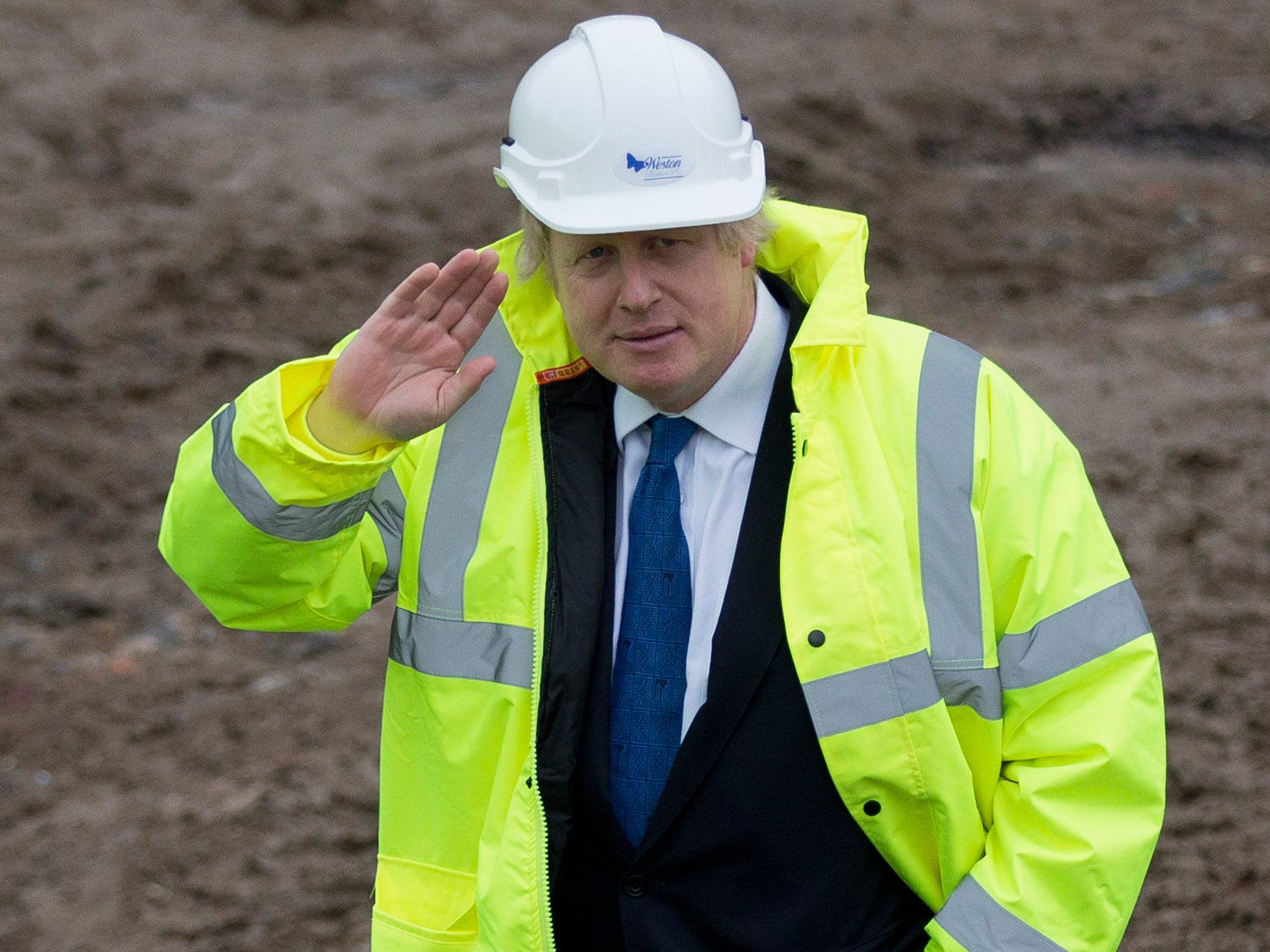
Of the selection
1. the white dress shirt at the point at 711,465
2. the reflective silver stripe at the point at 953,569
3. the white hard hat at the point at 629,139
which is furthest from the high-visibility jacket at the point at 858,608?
the white hard hat at the point at 629,139

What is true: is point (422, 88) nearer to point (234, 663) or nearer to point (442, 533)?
point (234, 663)

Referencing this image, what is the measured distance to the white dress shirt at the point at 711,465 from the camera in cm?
249

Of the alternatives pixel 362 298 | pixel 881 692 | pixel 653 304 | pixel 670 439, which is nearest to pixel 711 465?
pixel 670 439

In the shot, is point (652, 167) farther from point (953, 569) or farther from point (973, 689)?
point (973, 689)

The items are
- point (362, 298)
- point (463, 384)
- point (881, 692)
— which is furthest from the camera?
point (362, 298)

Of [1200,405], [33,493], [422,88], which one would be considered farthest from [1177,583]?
[422,88]

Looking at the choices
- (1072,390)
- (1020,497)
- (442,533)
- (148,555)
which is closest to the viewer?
(1020,497)

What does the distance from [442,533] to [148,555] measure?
457 cm

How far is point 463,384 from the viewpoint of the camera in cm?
254

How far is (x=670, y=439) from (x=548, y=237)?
0.41 meters

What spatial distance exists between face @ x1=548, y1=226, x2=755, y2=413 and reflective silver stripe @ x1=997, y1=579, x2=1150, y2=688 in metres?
0.69

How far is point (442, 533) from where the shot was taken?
101 inches

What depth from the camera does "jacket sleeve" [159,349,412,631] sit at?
2422 millimetres

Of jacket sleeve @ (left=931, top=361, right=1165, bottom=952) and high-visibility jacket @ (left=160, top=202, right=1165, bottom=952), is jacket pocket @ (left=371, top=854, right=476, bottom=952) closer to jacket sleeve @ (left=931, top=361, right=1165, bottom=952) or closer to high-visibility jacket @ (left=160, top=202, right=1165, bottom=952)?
high-visibility jacket @ (left=160, top=202, right=1165, bottom=952)
